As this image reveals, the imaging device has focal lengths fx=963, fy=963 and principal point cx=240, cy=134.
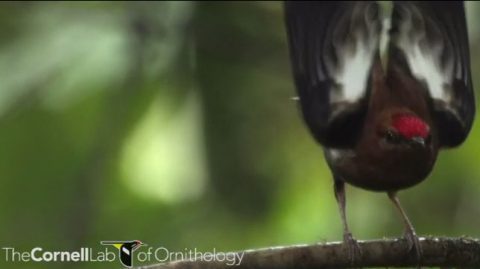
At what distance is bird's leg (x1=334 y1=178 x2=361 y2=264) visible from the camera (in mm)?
1682

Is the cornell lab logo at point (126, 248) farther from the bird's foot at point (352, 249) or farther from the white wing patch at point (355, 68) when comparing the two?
the white wing patch at point (355, 68)

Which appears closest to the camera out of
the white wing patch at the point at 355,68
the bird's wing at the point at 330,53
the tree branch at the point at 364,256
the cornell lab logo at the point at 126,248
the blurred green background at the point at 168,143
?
the bird's wing at the point at 330,53

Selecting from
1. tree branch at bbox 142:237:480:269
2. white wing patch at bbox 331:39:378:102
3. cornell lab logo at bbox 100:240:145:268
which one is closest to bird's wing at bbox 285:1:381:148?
white wing patch at bbox 331:39:378:102

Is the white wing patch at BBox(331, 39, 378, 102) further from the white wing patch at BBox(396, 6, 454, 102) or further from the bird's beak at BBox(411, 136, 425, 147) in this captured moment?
the bird's beak at BBox(411, 136, 425, 147)

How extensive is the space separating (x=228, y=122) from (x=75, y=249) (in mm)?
466

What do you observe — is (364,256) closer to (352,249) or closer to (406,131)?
(352,249)

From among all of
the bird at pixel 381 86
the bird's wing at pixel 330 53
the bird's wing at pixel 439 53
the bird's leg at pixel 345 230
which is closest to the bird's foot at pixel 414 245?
the bird at pixel 381 86

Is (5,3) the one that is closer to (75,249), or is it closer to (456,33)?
(75,249)

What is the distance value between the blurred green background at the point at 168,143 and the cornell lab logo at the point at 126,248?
4 cm

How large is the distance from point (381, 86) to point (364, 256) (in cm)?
35

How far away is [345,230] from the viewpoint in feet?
6.22

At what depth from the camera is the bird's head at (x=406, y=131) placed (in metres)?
1.80

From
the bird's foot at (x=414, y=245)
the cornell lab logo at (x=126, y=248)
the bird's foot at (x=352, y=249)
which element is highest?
the bird's foot at (x=352, y=249)

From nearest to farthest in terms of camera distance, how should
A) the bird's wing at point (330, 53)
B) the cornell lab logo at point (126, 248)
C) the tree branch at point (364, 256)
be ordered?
1. the bird's wing at point (330, 53)
2. the tree branch at point (364, 256)
3. the cornell lab logo at point (126, 248)
